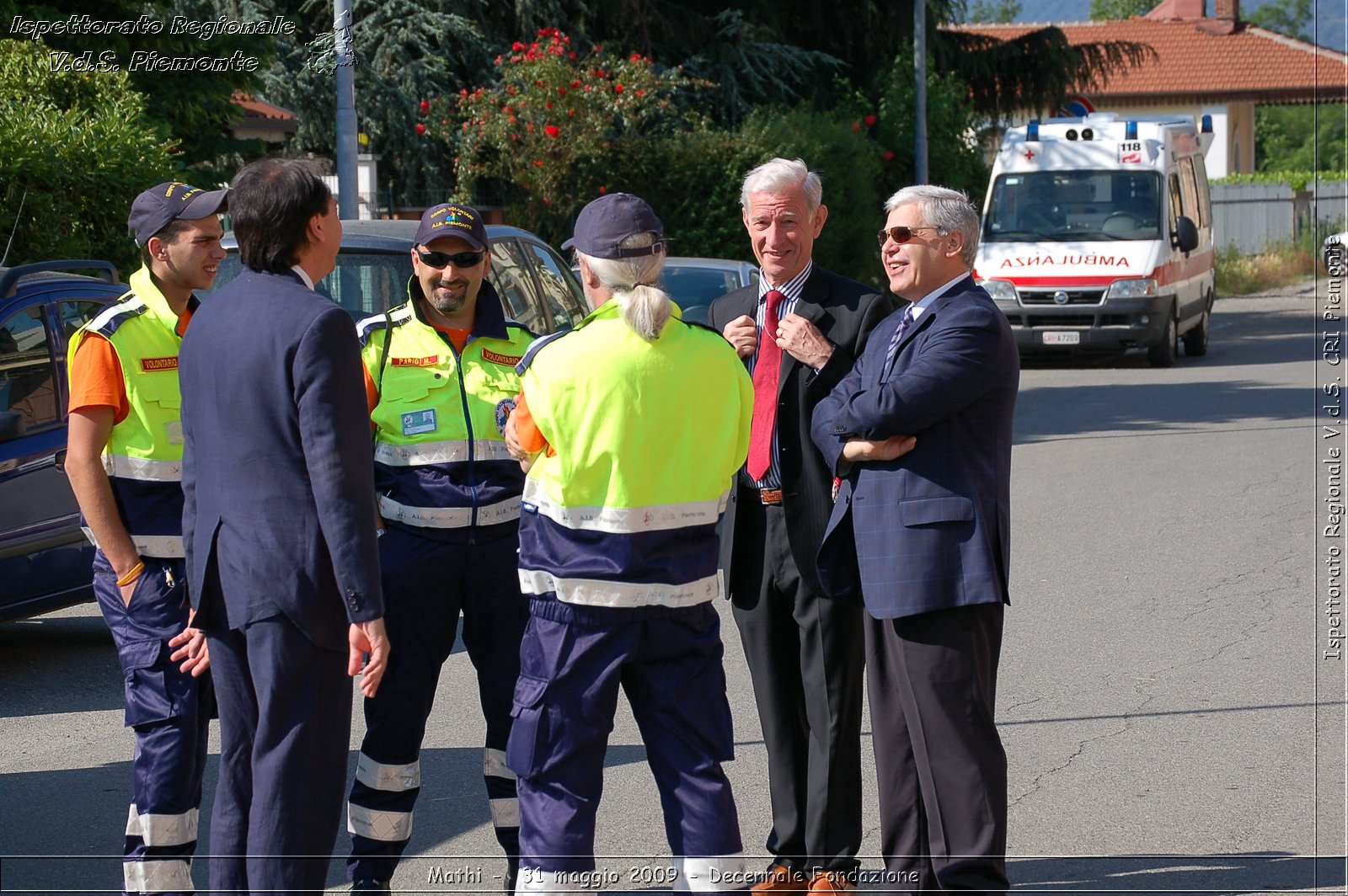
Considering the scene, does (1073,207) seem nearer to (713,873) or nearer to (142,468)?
(142,468)

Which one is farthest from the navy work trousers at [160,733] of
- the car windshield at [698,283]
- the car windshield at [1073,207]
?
the car windshield at [1073,207]

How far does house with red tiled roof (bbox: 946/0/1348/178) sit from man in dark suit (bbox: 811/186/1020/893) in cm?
5604

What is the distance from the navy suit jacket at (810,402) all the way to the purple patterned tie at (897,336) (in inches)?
10.8

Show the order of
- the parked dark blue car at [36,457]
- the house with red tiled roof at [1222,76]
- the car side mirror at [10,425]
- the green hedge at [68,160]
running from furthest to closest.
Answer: the house with red tiled roof at [1222,76]
the green hedge at [68,160]
the parked dark blue car at [36,457]
the car side mirror at [10,425]

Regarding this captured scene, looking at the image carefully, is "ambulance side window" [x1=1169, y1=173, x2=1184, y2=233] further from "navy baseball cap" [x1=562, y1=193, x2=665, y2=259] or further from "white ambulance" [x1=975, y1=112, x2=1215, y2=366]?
"navy baseball cap" [x1=562, y1=193, x2=665, y2=259]

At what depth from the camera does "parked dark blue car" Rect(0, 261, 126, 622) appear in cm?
697

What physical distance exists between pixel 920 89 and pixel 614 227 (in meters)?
22.3

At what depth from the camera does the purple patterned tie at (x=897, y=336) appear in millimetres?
4215

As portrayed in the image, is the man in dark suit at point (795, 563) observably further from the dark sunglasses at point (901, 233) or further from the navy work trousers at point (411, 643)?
the navy work trousers at point (411, 643)

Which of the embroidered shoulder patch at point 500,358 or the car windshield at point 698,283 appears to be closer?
the embroidered shoulder patch at point 500,358

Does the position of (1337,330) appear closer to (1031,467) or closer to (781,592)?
(1031,467)

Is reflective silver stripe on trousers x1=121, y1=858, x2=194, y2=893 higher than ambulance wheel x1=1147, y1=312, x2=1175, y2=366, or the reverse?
ambulance wheel x1=1147, y1=312, x2=1175, y2=366

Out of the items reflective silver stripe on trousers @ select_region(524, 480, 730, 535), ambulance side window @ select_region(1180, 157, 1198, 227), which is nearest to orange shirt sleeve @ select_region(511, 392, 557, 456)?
reflective silver stripe on trousers @ select_region(524, 480, 730, 535)

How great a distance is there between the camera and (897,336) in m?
4.25
